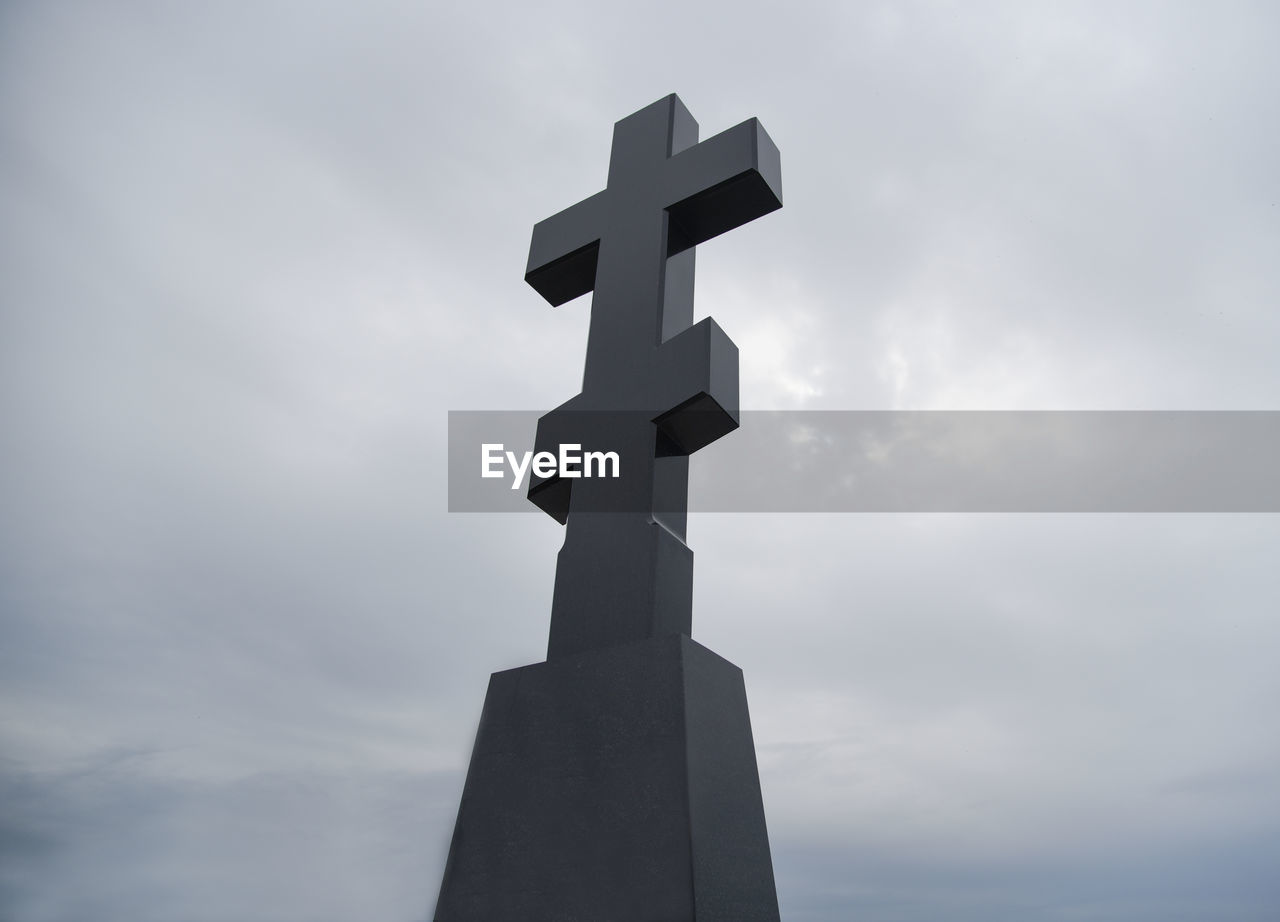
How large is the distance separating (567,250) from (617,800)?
3.34 m

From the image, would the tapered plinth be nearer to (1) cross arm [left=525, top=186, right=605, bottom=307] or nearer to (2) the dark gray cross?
(2) the dark gray cross

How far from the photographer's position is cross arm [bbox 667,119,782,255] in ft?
16.1

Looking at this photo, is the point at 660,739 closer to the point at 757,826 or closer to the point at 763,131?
the point at 757,826

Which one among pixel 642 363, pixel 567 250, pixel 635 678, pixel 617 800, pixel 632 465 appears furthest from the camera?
pixel 567 250

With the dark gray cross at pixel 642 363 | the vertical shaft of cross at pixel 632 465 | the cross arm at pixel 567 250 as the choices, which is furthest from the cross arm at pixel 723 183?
the cross arm at pixel 567 250

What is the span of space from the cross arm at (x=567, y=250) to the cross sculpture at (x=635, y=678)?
173 millimetres

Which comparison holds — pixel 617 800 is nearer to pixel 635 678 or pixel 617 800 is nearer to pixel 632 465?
pixel 635 678

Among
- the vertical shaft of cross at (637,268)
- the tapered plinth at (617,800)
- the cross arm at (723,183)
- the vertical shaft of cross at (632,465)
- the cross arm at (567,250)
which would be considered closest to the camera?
the tapered plinth at (617,800)

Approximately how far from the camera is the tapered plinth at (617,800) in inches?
120

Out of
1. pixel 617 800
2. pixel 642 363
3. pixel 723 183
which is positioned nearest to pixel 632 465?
pixel 642 363

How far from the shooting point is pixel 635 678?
137 inches

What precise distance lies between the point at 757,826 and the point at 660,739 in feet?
1.85

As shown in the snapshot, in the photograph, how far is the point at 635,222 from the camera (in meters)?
5.18

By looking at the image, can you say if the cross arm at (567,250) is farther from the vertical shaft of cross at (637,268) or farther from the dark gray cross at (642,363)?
the vertical shaft of cross at (637,268)
